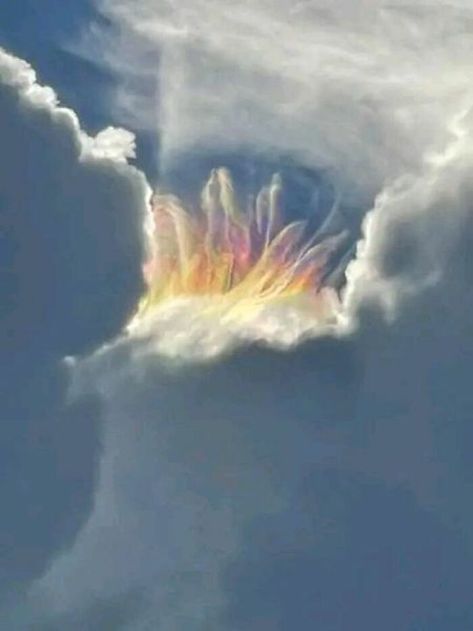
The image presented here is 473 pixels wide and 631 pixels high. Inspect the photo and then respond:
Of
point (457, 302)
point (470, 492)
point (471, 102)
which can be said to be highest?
point (471, 102)

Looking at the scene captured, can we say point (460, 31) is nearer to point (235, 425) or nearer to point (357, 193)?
point (357, 193)

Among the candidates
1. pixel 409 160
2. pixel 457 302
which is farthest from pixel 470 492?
pixel 409 160

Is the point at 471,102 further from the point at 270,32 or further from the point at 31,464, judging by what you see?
the point at 31,464

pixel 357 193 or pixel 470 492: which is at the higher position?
pixel 357 193

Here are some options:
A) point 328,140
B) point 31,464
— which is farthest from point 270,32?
point 31,464

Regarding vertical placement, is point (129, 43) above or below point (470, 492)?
above

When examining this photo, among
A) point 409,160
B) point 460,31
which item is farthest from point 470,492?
point 460,31

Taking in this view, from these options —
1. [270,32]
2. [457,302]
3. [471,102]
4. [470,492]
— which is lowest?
[470,492]
